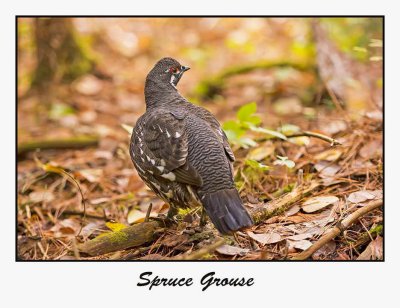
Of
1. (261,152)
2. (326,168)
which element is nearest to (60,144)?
(261,152)

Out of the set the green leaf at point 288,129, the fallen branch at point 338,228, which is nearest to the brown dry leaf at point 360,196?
the fallen branch at point 338,228

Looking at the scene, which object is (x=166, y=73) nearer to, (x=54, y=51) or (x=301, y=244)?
(x=301, y=244)

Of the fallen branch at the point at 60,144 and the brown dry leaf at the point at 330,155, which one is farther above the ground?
the brown dry leaf at the point at 330,155

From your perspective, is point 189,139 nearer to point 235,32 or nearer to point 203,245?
point 203,245

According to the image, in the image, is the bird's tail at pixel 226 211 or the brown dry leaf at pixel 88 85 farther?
the brown dry leaf at pixel 88 85

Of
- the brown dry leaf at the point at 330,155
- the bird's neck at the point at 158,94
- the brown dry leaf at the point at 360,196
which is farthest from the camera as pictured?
the brown dry leaf at the point at 330,155

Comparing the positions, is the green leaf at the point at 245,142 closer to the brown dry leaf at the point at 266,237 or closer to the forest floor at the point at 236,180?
the forest floor at the point at 236,180

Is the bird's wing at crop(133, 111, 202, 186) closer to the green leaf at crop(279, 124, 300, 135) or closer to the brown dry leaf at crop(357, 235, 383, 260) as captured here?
the brown dry leaf at crop(357, 235, 383, 260)
